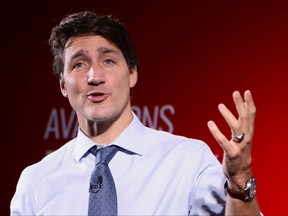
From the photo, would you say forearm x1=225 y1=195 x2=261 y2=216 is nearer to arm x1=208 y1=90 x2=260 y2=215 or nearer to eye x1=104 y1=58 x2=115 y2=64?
arm x1=208 y1=90 x2=260 y2=215

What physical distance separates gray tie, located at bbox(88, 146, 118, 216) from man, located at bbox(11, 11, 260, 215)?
28mm

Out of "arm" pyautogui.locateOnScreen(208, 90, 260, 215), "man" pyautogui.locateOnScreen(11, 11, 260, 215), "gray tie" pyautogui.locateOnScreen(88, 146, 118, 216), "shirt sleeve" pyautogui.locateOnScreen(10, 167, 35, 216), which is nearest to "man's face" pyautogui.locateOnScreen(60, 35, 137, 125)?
"man" pyautogui.locateOnScreen(11, 11, 260, 215)

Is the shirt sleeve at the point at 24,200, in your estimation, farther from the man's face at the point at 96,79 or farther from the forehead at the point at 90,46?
the forehead at the point at 90,46

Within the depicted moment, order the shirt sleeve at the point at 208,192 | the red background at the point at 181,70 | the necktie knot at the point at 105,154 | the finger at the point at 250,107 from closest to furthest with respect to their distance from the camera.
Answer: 1. the finger at the point at 250,107
2. the shirt sleeve at the point at 208,192
3. the necktie knot at the point at 105,154
4. the red background at the point at 181,70

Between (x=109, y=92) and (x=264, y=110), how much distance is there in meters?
1.10

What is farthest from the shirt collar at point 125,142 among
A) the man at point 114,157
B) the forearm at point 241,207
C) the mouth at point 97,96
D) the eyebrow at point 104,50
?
the forearm at point 241,207

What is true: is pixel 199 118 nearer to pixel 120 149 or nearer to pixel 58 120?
pixel 58 120

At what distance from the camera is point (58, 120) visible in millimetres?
3055

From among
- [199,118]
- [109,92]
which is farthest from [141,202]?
[199,118]

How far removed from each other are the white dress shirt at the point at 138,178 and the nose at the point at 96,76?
0.58 ft

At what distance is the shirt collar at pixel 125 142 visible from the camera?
1876 millimetres

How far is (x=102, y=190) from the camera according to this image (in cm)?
176

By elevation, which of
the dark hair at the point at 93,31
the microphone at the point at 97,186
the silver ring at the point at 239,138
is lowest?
the microphone at the point at 97,186

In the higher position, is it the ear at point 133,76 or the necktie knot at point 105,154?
the ear at point 133,76
